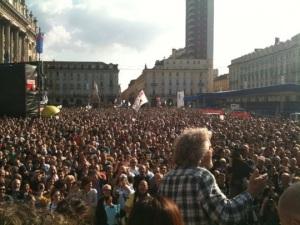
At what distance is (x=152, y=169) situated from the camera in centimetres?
1287

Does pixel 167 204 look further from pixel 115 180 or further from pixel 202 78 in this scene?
pixel 202 78

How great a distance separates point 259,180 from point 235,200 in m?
0.24

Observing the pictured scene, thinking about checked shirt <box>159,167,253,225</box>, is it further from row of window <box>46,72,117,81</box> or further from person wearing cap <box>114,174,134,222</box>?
row of window <box>46,72,117,81</box>

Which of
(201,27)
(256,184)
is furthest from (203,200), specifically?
(201,27)

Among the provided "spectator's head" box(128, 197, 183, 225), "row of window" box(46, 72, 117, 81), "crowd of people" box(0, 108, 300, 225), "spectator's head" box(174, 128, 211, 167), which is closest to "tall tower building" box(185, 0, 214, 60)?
"row of window" box(46, 72, 117, 81)

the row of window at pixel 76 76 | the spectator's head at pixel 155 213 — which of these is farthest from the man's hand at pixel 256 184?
the row of window at pixel 76 76

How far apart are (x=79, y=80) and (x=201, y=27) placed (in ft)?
133

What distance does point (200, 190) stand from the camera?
3893mm

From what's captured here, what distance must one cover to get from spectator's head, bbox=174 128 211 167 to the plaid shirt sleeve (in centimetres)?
22

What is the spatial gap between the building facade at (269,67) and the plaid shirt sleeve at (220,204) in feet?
293

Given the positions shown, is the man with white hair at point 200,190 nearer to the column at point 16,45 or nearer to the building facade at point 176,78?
the column at point 16,45

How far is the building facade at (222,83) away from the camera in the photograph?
166 m

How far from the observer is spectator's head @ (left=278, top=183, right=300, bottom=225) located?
91.4 inches

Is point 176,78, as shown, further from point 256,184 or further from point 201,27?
point 256,184
